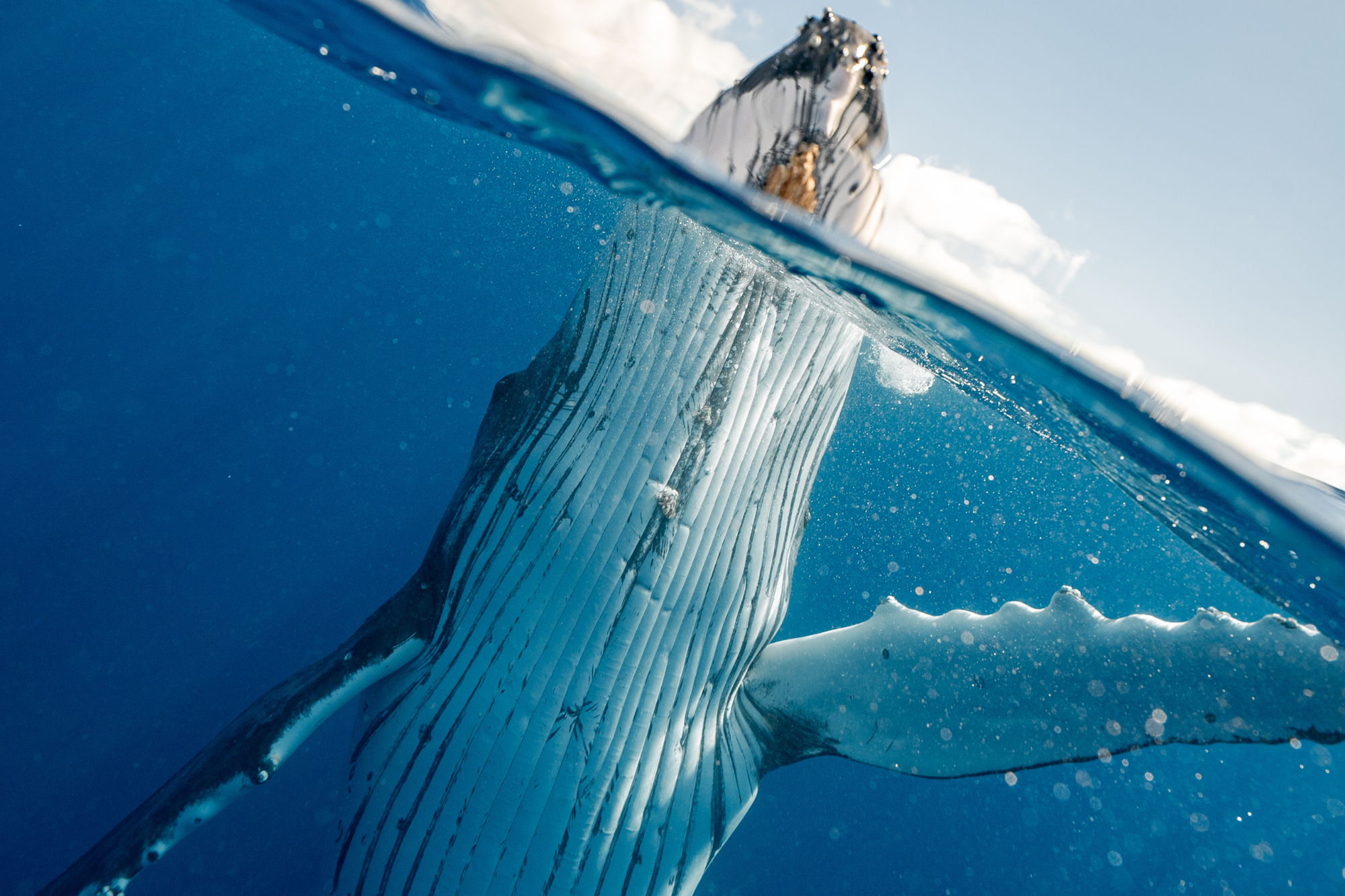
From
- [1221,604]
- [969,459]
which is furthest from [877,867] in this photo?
[1221,604]

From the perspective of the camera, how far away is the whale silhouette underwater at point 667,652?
2.27m

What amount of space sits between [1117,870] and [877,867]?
46.8 ft

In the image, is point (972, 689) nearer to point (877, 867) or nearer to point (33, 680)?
point (877, 867)

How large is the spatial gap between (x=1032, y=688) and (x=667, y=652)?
1804mm

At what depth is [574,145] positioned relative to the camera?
4.56 metres

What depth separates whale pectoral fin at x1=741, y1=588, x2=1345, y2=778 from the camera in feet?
8.13

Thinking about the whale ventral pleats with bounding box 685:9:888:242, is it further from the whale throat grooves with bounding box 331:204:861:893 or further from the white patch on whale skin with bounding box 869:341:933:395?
the white patch on whale skin with bounding box 869:341:933:395

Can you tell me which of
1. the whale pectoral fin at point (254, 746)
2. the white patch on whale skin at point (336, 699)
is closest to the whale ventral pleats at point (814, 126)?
the whale pectoral fin at point (254, 746)

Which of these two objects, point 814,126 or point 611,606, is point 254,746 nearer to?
point 611,606

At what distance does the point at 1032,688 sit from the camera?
287 cm

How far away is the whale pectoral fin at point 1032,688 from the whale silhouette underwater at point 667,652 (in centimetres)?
1

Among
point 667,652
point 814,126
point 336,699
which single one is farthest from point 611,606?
point 814,126

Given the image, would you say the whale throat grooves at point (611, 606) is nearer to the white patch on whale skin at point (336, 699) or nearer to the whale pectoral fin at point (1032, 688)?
the white patch on whale skin at point (336, 699)

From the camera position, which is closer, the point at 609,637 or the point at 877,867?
the point at 609,637
